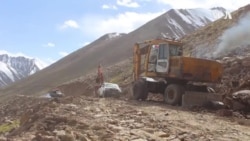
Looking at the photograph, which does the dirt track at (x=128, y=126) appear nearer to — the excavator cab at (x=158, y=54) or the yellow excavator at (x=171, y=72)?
the yellow excavator at (x=171, y=72)

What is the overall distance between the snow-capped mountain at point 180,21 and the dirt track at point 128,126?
84.1 metres

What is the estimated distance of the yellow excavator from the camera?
67.6 feet

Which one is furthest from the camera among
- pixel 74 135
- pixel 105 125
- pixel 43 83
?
pixel 43 83

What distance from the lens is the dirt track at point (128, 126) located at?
485 inches

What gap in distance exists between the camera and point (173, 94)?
69.2 ft

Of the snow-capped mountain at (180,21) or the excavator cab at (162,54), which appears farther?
the snow-capped mountain at (180,21)

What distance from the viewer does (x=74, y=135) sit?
40.1 ft

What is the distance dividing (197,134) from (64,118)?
169 inches

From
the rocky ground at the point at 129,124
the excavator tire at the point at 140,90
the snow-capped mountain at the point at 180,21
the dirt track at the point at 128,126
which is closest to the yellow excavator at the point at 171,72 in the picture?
the excavator tire at the point at 140,90

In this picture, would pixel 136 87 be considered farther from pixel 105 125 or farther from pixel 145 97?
pixel 105 125

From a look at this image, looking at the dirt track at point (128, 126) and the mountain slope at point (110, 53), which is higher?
the mountain slope at point (110, 53)

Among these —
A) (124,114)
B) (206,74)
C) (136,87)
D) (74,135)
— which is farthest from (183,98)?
(74,135)

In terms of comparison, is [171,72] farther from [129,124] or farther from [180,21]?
[180,21]

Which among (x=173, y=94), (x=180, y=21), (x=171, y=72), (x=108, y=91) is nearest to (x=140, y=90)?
(x=173, y=94)
